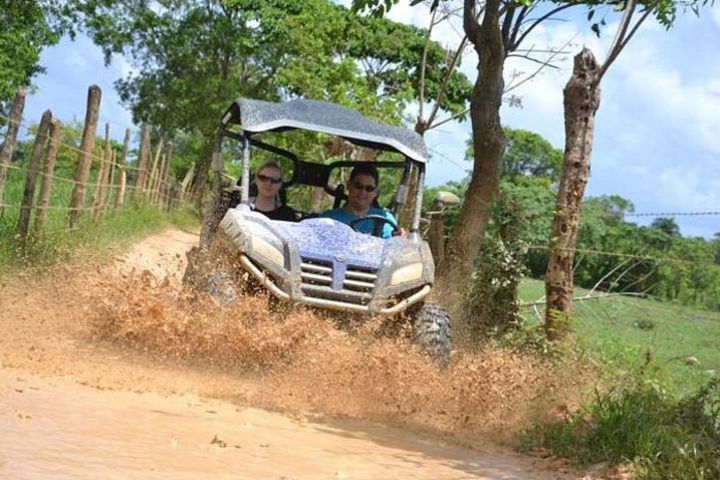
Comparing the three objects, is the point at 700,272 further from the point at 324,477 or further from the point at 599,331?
the point at 324,477

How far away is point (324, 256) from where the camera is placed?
8695 mm

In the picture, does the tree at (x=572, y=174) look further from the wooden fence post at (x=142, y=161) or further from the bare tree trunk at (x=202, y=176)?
the bare tree trunk at (x=202, y=176)

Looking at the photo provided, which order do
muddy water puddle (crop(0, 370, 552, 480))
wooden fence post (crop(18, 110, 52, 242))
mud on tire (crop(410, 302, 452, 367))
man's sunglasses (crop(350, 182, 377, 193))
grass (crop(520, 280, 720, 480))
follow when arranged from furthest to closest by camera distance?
wooden fence post (crop(18, 110, 52, 242)), man's sunglasses (crop(350, 182, 377, 193)), mud on tire (crop(410, 302, 452, 367)), grass (crop(520, 280, 720, 480)), muddy water puddle (crop(0, 370, 552, 480))

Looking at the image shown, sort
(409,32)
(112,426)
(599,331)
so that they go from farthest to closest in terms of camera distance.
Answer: (409,32) → (599,331) → (112,426)

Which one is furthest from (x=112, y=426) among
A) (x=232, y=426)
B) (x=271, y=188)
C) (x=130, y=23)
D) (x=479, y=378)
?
(x=130, y=23)

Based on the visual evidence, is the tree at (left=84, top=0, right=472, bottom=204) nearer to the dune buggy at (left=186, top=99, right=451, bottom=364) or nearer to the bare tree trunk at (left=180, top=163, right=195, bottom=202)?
the bare tree trunk at (left=180, top=163, right=195, bottom=202)

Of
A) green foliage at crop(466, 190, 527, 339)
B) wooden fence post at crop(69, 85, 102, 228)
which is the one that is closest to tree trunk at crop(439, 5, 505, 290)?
green foliage at crop(466, 190, 527, 339)

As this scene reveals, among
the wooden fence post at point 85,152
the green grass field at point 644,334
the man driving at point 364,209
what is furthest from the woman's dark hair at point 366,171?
the wooden fence post at point 85,152

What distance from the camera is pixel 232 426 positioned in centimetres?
639

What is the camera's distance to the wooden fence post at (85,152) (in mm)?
14266

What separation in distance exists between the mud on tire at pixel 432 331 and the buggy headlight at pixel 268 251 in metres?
1.25

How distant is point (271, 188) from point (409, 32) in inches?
1038

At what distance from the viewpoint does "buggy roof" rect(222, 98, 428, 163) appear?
9539 mm

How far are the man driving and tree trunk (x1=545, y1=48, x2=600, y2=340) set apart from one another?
5.62ft
